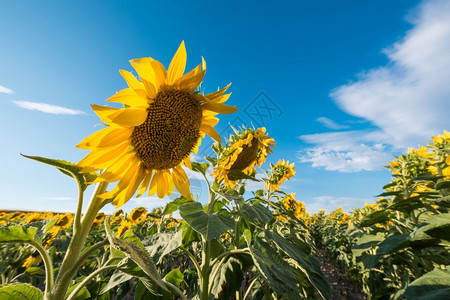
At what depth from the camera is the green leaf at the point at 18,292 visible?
79 cm

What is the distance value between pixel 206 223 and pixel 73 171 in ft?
2.49

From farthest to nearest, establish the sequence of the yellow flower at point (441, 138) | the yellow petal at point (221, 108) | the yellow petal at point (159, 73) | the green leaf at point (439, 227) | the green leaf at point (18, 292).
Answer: the yellow flower at point (441, 138) < the green leaf at point (439, 227) < the yellow petal at point (221, 108) < the yellow petal at point (159, 73) < the green leaf at point (18, 292)

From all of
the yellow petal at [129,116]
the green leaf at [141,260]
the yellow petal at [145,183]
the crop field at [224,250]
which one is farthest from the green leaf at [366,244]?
the yellow petal at [129,116]

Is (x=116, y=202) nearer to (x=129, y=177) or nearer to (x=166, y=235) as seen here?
(x=129, y=177)

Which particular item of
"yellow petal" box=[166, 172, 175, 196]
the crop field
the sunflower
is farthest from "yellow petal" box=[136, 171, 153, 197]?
the sunflower

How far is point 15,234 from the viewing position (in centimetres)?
84

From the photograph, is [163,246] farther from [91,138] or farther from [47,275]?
[91,138]

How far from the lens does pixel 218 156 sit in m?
2.41

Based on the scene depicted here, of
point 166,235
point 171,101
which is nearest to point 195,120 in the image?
point 171,101

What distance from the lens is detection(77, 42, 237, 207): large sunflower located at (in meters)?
1.05

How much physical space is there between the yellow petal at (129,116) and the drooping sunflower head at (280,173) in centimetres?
346

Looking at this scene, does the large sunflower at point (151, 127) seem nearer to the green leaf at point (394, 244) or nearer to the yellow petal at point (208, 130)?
the yellow petal at point (208, 130)

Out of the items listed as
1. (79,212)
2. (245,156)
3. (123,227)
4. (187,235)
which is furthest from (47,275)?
(123,227)

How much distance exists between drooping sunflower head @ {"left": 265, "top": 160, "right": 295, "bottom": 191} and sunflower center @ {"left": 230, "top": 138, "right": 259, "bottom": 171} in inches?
70.0
